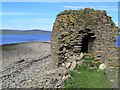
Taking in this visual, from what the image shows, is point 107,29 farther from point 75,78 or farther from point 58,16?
point 58,16

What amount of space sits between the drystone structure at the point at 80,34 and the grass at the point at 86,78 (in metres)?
1.37

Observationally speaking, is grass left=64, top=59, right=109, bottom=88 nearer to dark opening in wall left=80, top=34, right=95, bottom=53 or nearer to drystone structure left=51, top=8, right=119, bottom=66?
drystone structure left=51, top=8, right=119, bottom=66

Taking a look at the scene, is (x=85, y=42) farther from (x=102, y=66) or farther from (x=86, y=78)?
(x=86, y=78)

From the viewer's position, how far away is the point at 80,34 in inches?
1045

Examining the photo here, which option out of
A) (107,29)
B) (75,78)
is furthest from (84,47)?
(75,78)

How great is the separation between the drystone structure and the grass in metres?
1.37

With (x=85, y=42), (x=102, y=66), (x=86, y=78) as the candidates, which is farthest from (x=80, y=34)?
(x=86, y=78)

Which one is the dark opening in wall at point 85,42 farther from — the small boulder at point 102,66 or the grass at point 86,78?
the small boulder at point 102,66

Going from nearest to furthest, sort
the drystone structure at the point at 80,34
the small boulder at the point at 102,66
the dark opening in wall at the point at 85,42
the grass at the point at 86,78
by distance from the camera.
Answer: the grass at the point at 86,78, the small boulder at the point at 102,66, the drystone structure at the point at 80,34, the dark opening in wall at the point at 85,42

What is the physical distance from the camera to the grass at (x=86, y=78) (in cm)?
2070

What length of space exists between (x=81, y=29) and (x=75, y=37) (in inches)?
24.8

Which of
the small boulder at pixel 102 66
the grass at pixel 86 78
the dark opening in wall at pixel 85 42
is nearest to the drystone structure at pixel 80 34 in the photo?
the dark opening in wall at pixel 85 42

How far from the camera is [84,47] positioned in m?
28.3

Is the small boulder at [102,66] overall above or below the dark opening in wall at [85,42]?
below
